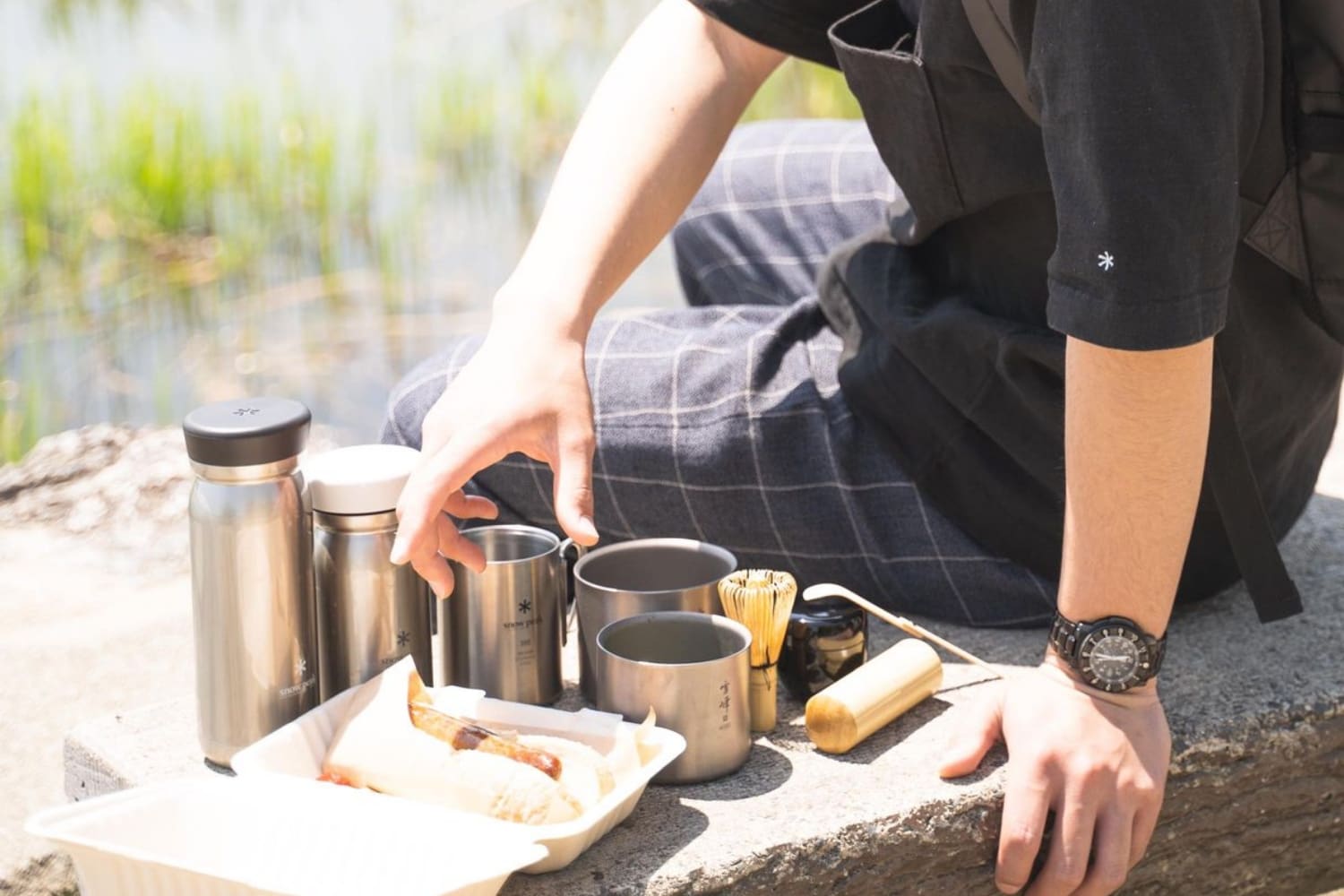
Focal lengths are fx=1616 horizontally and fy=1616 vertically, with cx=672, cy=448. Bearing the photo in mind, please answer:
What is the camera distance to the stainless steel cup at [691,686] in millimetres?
1278

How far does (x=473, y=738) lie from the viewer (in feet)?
4.02

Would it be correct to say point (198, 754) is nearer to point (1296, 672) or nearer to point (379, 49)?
point (1296, 672)

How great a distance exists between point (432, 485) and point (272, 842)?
0.94ft

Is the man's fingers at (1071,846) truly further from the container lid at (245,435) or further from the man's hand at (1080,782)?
the container lid at (245,435)

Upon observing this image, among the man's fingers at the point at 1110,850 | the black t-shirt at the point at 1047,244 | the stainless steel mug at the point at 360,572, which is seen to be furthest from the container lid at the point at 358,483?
the man's fingers at the point at 1110,850

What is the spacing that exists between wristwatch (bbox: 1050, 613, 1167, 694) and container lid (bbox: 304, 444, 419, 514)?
1.80 ft

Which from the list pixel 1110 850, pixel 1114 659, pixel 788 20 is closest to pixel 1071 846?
pixel 1110 850

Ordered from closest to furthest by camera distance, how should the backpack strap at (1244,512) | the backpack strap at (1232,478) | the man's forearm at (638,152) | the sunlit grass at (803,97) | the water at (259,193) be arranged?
the backpack strap at (1232,478)
the backpack strap at (1244,512)
the man's forearm at (638,152)
the water at (259,193)
the sunlit grass at (803,97)

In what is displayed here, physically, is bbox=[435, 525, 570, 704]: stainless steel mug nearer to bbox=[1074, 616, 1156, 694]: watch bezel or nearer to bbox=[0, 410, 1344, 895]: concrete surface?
bbox=[0, 410, 1344, 895]: concrete surface

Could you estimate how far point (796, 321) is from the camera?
172 cm

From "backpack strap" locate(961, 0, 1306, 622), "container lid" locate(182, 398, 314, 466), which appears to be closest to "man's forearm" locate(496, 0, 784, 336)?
"container lid" locate(182, 398, 314, 466)

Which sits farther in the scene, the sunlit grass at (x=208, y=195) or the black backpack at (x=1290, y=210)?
the sunlit grass at (x=208, y=195)

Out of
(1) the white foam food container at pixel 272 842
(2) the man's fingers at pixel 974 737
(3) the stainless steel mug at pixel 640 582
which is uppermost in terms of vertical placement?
(3) the stainless steel mug at pixel 640 582

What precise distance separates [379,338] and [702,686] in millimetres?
2404
